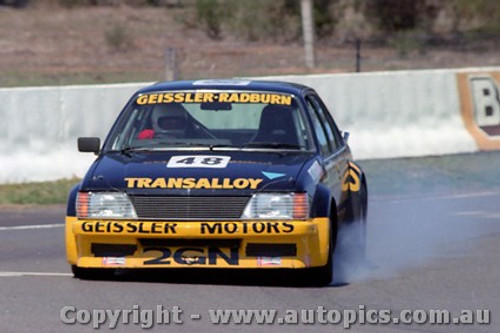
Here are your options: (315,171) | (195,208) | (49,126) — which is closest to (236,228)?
(195,208)

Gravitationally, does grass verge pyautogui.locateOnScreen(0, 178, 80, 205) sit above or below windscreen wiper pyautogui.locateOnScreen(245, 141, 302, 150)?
below

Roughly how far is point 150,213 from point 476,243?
428 cm

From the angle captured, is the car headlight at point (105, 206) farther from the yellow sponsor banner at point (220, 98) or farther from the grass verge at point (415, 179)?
the grass verge at point (415, 179)

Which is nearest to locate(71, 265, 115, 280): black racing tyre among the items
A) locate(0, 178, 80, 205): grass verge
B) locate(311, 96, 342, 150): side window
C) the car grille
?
the car grille

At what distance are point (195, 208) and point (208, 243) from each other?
0.84 feet

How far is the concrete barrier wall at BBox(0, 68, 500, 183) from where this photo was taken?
16.3 m

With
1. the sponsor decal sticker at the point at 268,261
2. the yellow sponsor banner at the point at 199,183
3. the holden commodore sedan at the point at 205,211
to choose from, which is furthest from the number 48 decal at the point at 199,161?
the sponsor decal sticker at the point at 268,261

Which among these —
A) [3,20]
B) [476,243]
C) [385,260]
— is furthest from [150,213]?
[3,20]

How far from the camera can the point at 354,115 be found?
18.5 m

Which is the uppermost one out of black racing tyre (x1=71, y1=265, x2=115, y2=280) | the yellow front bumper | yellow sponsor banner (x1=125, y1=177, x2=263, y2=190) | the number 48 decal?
the number 48 decal

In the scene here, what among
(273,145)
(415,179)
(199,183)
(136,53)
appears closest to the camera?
(199,183)

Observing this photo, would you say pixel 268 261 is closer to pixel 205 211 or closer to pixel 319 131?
pixel 205 211

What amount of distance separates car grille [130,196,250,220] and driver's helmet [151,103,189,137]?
123 cm

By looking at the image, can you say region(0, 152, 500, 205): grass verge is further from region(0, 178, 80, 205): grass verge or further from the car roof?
the car roof
